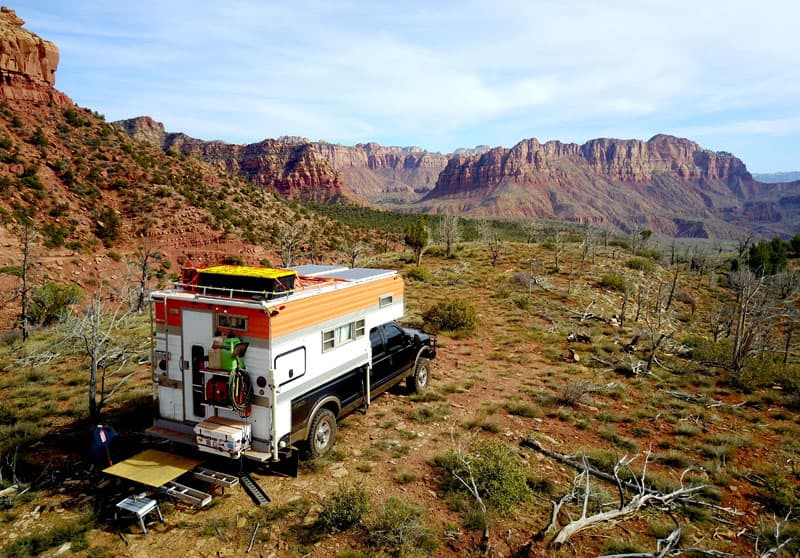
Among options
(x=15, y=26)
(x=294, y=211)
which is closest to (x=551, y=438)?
(x=294, y=211)

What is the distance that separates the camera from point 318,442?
779cm

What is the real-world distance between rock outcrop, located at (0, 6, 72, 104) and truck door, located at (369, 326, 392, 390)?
54.6m

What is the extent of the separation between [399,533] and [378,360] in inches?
161

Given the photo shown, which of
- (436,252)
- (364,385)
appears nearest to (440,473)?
(364,385)

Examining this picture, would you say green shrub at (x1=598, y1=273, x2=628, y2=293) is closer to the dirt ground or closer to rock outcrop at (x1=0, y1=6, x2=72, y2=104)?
the dirt ground

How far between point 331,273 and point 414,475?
4659mm

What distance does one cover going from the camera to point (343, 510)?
6156mm

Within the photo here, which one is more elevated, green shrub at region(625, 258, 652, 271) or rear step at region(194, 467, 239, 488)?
green shrub at region(625, 258, 652, 271)

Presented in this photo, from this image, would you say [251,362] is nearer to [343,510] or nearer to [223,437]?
[223,437]

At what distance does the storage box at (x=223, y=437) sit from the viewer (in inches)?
250

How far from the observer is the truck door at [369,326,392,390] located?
9.45 metres

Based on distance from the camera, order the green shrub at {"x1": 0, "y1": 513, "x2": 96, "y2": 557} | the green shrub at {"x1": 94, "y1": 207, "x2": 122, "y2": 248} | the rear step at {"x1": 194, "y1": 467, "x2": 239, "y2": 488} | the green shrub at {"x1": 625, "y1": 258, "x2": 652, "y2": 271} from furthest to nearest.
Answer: the green shrub at {"x1": 625, "y1": 258, "x2": 652, "y2": 271} < the green shrub at {"x1": 94, "y1": 207, "x2": 122, "y2": 248} < the rear step at {"x1": 194, "y1": 467, "x2": 239, "y2": 488} < the green shrub at {"x1": 0, "y1": 513, "x2": 96, "y2": 557}

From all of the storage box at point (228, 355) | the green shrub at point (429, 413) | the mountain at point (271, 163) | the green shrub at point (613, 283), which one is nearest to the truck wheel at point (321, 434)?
the storage box at point (228, 355)

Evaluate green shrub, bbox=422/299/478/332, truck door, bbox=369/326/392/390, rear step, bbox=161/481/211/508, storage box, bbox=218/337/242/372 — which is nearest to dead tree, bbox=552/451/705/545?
truck door, bbox=369/326/392/390
